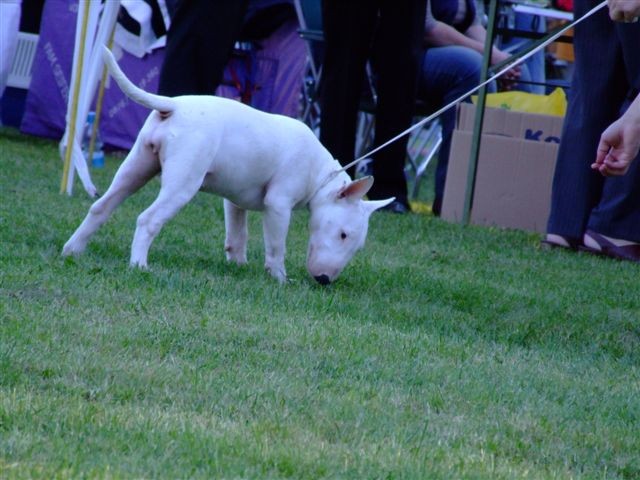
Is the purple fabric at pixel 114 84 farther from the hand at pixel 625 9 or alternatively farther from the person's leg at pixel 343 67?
the hand at pixel 625 9

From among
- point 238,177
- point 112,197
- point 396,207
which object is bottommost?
point 396,207

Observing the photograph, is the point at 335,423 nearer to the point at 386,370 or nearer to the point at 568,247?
the point at 386,370

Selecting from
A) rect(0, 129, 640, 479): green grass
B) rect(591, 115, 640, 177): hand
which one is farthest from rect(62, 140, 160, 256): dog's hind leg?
rect(591, 115, 640, 177): hand

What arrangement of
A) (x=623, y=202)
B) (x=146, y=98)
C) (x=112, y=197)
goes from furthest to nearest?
1. (x=623, y=202)
2. (x=112, y=197)
3. (x=146, y=98)

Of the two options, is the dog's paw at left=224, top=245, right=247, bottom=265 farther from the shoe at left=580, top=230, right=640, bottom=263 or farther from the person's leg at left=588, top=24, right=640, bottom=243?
the shoe at left=580, top=230, right=640, bottom=263

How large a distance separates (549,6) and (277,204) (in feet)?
13.5

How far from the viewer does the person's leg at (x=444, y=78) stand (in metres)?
7.71

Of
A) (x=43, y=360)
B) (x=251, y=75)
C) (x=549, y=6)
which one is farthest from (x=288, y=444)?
(x=251, y=75)

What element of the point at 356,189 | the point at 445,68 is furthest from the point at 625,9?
the point at 445,68

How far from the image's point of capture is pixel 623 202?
5.91 metres

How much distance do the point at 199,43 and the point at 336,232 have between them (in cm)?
202

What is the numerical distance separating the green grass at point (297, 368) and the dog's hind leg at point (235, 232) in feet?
0.33

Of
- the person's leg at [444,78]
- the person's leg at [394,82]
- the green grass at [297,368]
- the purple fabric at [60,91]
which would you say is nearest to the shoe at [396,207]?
the person's leg at [394,82]

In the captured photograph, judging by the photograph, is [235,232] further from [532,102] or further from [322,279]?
[532,102]
